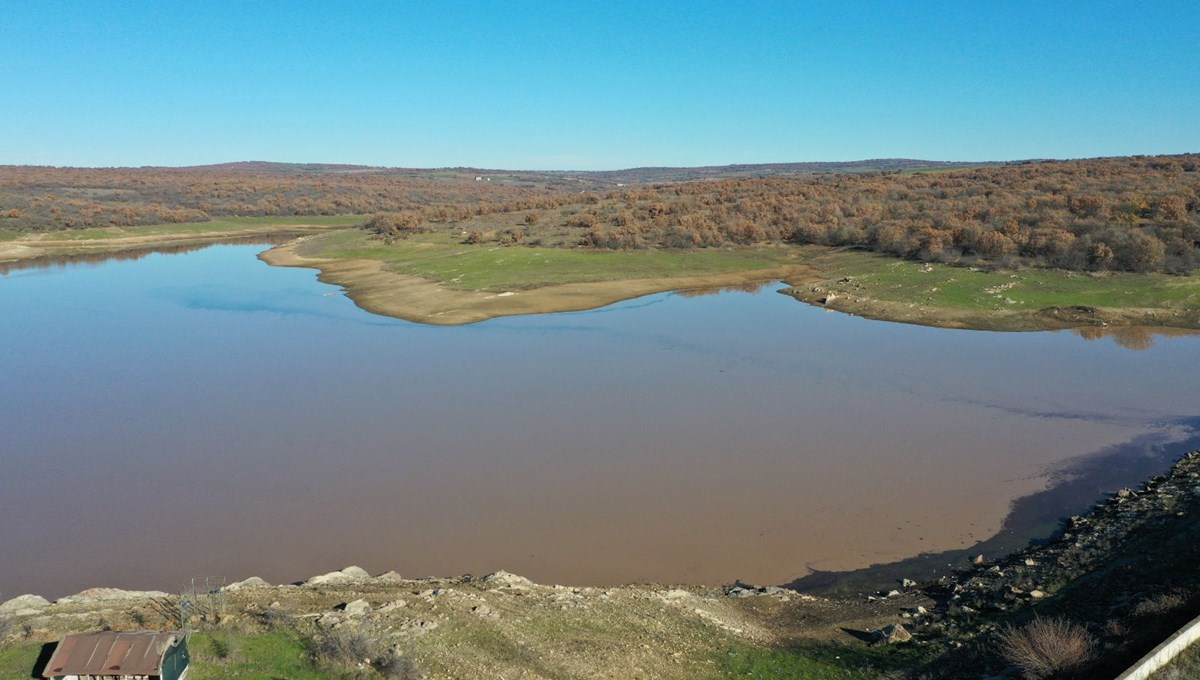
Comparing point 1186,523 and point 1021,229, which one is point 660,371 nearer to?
point 1186,523

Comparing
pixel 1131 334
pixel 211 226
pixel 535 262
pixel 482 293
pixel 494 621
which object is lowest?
pixel 494 621

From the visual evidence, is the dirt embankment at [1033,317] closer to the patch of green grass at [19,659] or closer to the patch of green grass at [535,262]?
the patch of green grass at [535,262]

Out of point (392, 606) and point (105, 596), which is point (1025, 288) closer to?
point (392, 606)

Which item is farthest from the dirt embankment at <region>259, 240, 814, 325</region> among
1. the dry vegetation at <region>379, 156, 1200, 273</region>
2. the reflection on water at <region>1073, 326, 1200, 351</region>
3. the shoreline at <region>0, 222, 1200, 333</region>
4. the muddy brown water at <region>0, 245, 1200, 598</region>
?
the reflection on water at <region>1073, 326, 1200, 351</region>

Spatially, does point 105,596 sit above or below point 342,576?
above

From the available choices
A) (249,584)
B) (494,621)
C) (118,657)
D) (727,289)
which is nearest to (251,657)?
(118,657)

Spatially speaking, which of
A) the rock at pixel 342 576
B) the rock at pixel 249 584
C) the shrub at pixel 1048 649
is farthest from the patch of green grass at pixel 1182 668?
the rock at pixel 249 584
